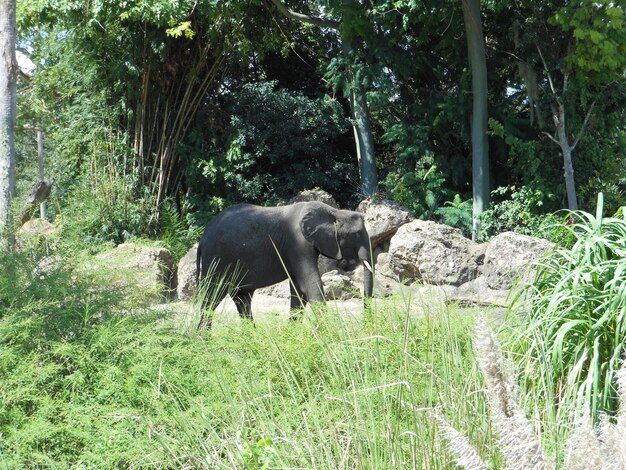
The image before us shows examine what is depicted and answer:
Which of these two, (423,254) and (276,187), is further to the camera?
(276,187)

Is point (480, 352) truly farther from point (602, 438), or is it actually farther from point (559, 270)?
point (559, 270)

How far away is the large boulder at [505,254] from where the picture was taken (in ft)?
28.7

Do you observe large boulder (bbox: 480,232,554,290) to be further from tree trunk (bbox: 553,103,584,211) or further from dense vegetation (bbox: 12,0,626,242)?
tree trunk (bbox: 553,103,584,211)

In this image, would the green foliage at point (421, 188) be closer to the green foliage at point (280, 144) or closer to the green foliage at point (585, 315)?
the green foliage at point (280, 144)

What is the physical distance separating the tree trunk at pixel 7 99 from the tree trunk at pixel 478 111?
22.4 ft

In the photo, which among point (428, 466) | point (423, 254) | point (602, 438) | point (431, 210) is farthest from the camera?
point (431, 210)

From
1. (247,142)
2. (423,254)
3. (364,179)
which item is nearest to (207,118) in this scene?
(247,142)

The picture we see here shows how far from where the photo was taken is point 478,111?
1169 cm

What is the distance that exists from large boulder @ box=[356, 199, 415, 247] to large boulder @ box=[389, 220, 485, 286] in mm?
944

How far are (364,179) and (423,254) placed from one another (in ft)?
10.2

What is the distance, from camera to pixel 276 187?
12.9 m

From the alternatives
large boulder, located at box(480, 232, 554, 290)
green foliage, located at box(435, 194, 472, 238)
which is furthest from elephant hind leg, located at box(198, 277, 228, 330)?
green foliage, located at box(435, 194, 472, 238)

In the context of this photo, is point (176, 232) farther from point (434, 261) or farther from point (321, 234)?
point (321, 234)

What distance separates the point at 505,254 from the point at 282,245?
3.65m
